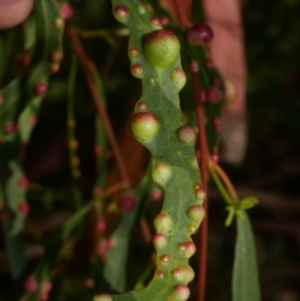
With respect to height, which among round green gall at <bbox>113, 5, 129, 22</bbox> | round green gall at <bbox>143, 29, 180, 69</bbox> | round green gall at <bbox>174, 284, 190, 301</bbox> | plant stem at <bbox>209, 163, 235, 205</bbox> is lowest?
round green gall at <bbox>174, 284, 190, 301</bbox>

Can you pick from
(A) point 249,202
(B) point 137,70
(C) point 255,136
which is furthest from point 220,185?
(C) point 255,136

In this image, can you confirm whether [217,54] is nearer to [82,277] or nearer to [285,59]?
[82,277]

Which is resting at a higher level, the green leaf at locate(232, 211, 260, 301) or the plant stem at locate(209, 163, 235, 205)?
the plant stem at locate(209, 163, 235, 205)

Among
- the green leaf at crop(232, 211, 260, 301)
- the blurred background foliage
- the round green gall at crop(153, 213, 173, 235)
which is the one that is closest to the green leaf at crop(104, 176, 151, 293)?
the green leaf at crop(232, 211, 260, 301)

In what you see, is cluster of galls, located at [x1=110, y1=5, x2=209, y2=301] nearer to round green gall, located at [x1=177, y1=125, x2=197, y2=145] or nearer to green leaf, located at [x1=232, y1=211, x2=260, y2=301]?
round green gall, located at [x1=177, y1=125, x2=197, y2=145]

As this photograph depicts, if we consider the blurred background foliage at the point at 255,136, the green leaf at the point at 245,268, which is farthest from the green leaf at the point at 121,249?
the blurred background foliage at the point at 255,136

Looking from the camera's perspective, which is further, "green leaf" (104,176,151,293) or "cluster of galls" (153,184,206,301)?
"green leaf" (104,176,151,293)
